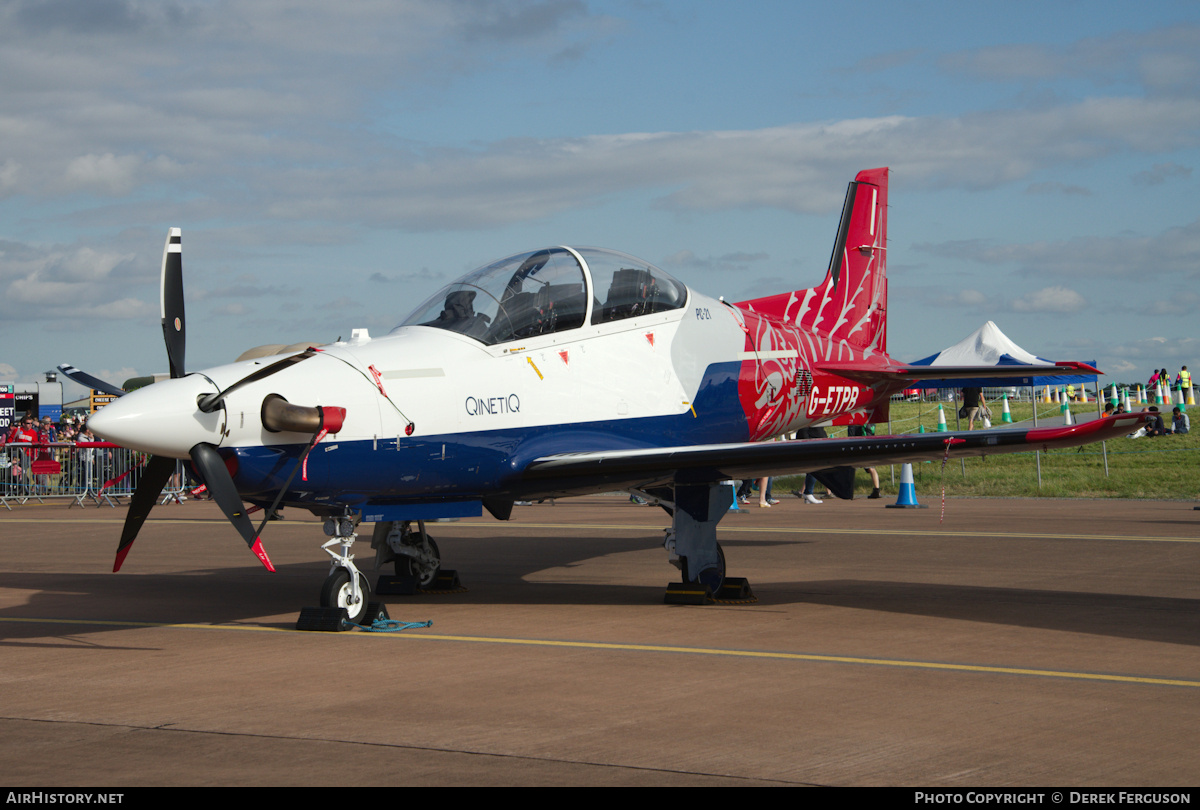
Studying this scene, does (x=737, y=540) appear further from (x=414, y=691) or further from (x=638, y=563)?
(x=414, y=691)

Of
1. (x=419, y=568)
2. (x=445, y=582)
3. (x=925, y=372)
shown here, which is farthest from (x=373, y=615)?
(x=925, y=372)

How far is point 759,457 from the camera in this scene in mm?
9102

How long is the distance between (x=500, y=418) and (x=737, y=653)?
2829mm

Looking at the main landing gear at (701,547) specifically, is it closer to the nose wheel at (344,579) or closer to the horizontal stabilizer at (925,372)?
the nose wheel at (344,579)

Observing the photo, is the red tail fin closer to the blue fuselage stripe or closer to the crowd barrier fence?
the blue fuselage stripe

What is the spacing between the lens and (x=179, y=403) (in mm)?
7539

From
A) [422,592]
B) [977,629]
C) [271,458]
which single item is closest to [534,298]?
[271,458]

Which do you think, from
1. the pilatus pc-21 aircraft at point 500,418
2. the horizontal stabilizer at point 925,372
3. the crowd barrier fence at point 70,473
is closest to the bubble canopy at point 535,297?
the pilatus pc-21 aircraft at point 500,418

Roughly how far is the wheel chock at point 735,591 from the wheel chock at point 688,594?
11 centimetres

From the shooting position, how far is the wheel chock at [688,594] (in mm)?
10055

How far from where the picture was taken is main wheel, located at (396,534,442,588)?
11320mm

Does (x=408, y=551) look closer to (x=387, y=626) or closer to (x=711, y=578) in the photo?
(x=387, y=626)

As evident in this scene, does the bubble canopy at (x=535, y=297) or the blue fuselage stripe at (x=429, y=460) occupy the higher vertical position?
the bubble canopy at (x=535, y=297)

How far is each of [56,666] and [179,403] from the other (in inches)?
77.7
